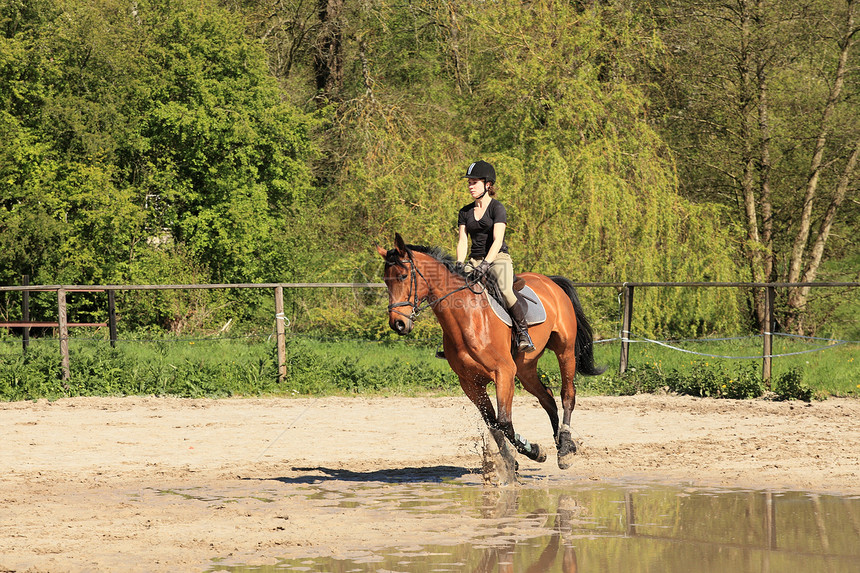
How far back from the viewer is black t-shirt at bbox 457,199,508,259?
8.05m

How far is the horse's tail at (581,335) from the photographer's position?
31.6 feet

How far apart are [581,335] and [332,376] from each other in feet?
18.1

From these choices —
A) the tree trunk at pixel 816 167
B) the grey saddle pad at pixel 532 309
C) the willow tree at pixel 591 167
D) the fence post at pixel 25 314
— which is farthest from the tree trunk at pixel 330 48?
the grey saddle pad at pixel 532 309

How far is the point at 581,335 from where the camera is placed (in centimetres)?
985

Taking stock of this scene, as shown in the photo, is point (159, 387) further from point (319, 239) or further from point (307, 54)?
point (307, 54)

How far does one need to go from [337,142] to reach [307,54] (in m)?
4.44

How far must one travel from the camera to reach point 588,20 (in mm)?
19406

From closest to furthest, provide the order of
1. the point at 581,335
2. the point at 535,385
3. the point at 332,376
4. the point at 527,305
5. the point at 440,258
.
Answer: the point at 440,258, the point at 527,305, the point at 535,385, the point at 581,335, the point at 332,376

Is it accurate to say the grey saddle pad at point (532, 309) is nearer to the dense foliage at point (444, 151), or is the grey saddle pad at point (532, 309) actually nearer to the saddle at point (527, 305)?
the saddle at point (527, 305)

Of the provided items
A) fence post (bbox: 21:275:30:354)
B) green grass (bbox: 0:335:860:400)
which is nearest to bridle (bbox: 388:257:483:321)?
green grass (bbox: 0:335:860:400)

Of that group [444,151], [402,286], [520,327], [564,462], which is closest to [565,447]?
[564,462]

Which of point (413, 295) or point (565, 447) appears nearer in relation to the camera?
point (413, 295)

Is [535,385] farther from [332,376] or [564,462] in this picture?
[332,376]

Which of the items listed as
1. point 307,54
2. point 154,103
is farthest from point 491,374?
point 307,54
